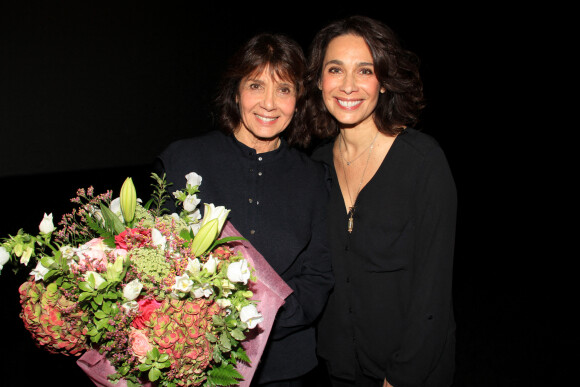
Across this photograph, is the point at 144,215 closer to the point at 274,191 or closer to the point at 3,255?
the point at 3,255

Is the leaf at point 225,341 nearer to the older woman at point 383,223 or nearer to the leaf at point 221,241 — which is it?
the leaf at point 221,241

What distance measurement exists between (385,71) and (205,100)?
26.9ft

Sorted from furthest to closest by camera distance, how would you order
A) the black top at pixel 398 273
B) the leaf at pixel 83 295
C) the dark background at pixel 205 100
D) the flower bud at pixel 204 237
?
Answer: the dark background at pixel 205 100, the black top at pixel 398 273, the flower bud at pixel 204 237, the leaf at pixel 83 295

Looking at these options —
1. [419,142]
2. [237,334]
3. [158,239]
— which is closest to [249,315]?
[237,334]

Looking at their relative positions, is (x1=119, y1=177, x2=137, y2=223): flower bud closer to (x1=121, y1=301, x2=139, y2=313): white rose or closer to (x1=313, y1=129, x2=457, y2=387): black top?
(x1=121, y1=301, x2=139, y2=313): white rose

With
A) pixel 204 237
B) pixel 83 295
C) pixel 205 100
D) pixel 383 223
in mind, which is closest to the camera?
pixel 83 295

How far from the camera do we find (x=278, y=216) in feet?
5.22

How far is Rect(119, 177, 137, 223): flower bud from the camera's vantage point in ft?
3.76

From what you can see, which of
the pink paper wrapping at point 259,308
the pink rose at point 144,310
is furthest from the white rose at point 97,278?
the pink paper wrapping at point 259,308

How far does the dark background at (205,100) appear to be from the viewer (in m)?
5.52

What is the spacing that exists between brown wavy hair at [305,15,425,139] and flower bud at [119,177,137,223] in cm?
89

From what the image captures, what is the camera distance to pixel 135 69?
8.25 meters

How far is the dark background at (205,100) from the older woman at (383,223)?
8.89 feet

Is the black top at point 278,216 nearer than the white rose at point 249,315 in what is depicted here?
No
